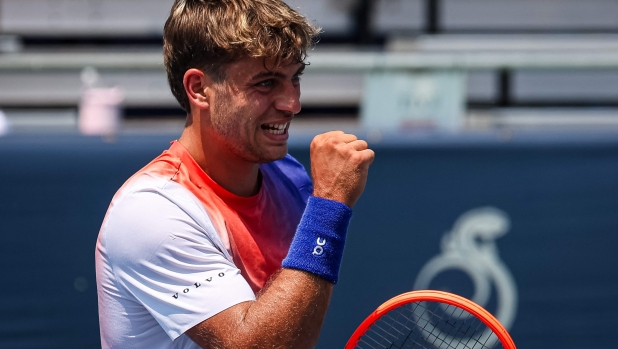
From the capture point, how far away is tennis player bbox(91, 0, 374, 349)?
1.67 m

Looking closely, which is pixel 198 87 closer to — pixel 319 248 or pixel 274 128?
pixel 274 128

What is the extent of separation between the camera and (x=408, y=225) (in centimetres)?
404

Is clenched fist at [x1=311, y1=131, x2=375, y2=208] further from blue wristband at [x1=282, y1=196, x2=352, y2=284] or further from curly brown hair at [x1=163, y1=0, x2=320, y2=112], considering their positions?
curly brown hair at [x1=163, y1=0, x2=320, y2=112]

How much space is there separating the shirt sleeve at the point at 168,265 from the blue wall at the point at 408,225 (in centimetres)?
228

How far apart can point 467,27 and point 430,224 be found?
222cm

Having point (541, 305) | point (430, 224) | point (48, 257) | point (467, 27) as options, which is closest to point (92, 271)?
point (48, 257)

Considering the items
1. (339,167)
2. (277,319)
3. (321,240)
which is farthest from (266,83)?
(277,319)

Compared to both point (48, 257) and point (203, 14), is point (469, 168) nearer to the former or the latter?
point (48, 257)

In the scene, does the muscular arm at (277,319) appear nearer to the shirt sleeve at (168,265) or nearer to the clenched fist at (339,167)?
the shirt sleeve at (168,265)

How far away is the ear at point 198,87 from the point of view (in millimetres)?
1870

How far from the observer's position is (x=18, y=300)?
4.03m

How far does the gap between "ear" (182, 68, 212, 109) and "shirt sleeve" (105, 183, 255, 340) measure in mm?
274

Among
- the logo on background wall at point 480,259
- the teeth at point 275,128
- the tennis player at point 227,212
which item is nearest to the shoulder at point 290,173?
the tennis player at point 227,212

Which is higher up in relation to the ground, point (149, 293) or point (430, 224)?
point (149, 293)
